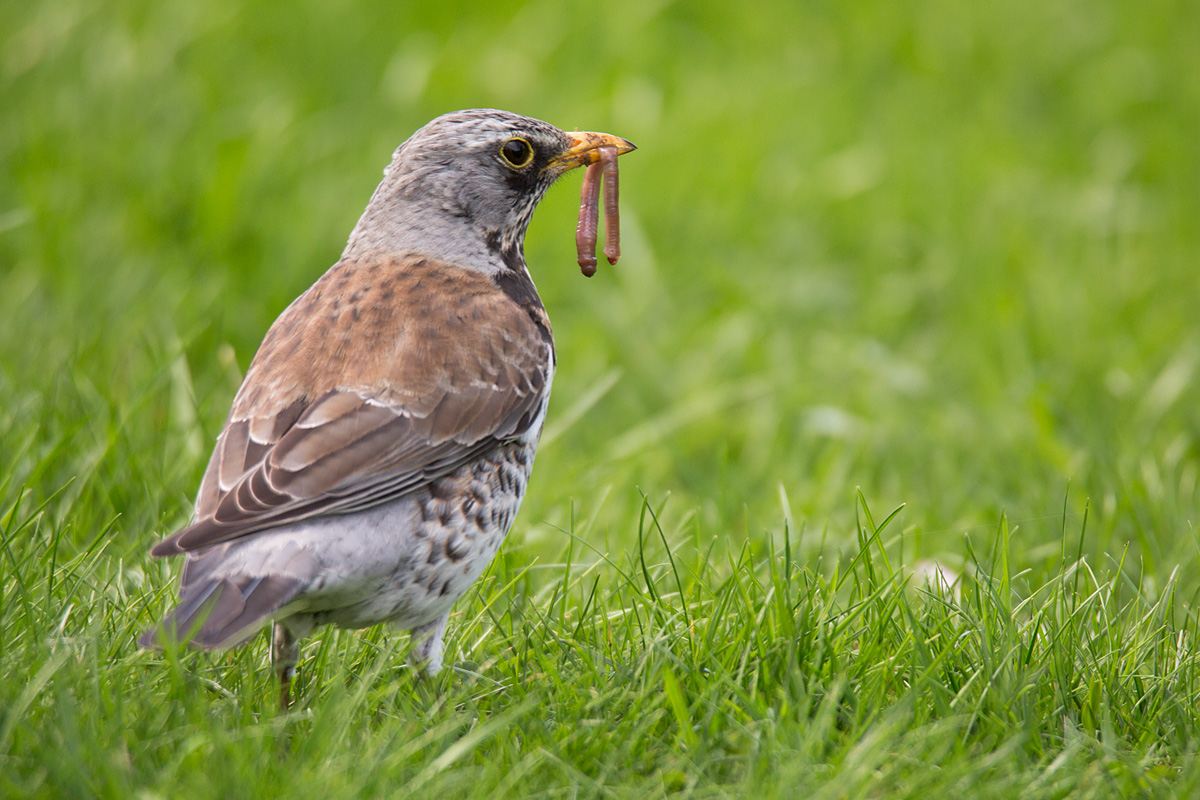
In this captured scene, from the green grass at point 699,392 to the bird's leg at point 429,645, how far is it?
0.11 meters

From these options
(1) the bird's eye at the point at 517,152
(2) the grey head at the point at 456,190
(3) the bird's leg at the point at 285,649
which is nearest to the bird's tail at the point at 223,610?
(3) the bird's leg at the point at 285,649

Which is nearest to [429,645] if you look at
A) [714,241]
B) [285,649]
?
[285,649]

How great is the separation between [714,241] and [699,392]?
5.76ft

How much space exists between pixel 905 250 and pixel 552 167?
4.35m

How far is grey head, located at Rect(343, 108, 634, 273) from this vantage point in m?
4.23

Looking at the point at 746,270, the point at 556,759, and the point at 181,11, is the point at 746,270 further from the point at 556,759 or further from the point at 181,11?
the point at 556,759

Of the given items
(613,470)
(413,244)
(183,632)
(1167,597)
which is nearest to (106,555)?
(183,632)

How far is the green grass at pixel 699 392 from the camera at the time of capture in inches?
123

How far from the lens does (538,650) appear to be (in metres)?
3.48

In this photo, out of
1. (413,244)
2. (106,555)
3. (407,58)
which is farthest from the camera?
(407,58)

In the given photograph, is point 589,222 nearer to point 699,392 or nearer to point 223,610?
point 223,610

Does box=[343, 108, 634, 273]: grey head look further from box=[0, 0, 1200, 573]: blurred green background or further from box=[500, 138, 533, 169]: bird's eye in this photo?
box=[0, 0, 1200, 573]: blurred green background

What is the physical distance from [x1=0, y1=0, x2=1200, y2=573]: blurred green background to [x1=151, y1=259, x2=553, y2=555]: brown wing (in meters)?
0.83

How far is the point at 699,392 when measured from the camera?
6586mm
